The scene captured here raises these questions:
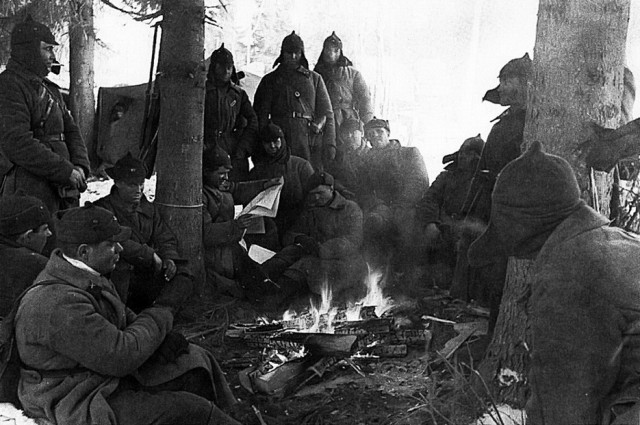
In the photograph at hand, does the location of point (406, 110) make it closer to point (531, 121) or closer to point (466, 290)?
point (466, 290)

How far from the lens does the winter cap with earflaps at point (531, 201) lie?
2.53 m

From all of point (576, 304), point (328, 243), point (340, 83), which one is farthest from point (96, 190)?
point (576, 304)

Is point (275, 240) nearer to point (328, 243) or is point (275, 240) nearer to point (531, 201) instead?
point (328, 243)

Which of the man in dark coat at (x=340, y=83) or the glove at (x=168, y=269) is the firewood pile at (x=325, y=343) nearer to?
the glove at (x=168, y=269)

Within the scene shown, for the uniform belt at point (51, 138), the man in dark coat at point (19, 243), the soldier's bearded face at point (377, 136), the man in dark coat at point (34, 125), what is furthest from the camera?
the soldier's bearded face at point (377, 136)

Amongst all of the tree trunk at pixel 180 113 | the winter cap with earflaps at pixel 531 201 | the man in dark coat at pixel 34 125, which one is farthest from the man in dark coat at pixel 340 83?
the winter cap with earflaps at pixel 531 201

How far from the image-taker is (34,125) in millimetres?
6027

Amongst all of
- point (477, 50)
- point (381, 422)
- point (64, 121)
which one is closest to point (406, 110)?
point (477, 50)

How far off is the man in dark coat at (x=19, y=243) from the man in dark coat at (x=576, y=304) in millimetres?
3090

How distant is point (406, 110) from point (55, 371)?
19.6 m

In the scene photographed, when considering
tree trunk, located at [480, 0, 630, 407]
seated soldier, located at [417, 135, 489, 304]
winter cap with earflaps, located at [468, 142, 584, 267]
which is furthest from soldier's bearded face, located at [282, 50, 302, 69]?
winter cap with earflaps, located at [468, 142, 584, 267]

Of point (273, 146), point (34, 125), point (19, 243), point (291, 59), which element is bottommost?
point (19, 243)

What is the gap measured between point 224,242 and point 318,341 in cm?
211

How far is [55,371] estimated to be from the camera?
3.48 metres
